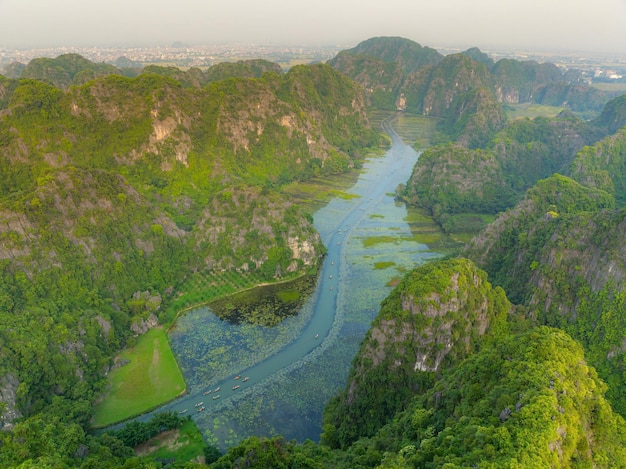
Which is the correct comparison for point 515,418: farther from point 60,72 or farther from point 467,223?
point 60,72

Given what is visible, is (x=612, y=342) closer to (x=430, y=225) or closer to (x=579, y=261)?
(x=579, y=261)

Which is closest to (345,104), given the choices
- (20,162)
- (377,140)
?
(377,140)

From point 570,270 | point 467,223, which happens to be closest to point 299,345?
point 570,270

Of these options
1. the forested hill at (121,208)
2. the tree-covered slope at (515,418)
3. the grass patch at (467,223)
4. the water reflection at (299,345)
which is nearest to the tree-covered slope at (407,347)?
the water reflection at (299,345)

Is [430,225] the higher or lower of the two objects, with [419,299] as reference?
lower

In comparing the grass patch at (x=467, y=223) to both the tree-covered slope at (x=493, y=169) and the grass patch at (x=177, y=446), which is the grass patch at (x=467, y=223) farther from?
the grass patch at (x=177, y=446)

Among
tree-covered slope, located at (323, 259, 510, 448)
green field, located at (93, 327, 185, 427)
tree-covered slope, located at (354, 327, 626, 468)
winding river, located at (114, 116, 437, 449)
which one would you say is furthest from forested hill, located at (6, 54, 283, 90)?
tree-covered slope, located at (354, 327, 626, 468)
